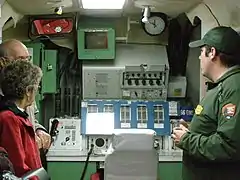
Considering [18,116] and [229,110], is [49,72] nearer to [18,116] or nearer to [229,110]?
[18,116]

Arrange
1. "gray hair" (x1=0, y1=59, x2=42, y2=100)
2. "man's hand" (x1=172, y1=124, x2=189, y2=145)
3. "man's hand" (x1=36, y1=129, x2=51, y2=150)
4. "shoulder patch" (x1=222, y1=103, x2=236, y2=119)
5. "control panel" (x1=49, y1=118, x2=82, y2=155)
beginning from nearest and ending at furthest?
"shoulder patch" (x1=222, y1=103, x2=236, y2=119) → "gray hair" (x1=0, y1=59, x2=42, y2=100) → "man's hand" (x1=172, y1=124, x2=189, y2=145) → "man's hand" (x1=36, y1=129, x2=51, y2=150) → "control panel" (x1=49, y1=118, x2=82, y2=155)

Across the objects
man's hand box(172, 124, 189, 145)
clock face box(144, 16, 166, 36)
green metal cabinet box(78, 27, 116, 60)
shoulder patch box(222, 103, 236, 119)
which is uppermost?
clock face box(144, 16, 166, 36)

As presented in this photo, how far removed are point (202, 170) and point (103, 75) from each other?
2497 mm

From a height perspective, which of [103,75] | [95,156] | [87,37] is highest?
[87,37]

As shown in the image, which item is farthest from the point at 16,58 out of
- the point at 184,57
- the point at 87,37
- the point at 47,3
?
the point at 184,57

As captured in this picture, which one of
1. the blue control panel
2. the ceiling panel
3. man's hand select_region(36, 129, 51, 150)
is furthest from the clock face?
man's hand select_region(36, 129, 51, 150)

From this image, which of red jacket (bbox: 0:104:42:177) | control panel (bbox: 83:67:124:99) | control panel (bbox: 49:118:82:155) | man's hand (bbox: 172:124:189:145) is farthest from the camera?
control panel (bbox: 83:67:124:99)

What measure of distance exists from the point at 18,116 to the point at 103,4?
222 cm

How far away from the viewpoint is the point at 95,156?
15.7 ft

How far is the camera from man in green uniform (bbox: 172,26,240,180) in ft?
8.74

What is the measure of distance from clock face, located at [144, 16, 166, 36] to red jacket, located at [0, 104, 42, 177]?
2.80m

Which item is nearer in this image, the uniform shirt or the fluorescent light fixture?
the uniform shirt

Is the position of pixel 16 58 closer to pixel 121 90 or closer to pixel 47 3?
pixel 47 3

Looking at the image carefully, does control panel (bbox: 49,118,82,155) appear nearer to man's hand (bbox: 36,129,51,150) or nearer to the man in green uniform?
man's hand (bbox: 36,129,51,150)
